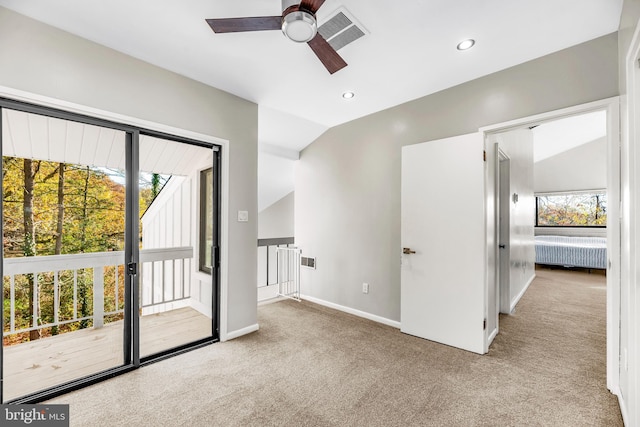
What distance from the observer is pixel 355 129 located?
12.3 feet

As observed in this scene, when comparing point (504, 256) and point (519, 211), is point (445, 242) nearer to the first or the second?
point (504, 256)

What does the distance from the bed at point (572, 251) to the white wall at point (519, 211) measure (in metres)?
1.67

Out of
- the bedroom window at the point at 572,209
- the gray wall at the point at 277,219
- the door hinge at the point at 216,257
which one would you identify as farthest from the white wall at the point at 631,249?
the bedroom window at the point at 572,209

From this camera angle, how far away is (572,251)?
6.42 meters

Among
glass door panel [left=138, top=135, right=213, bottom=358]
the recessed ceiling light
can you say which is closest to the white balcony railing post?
glass door panel [left=138, top=135, right=213, bottom=358]

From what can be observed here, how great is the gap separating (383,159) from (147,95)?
249cm

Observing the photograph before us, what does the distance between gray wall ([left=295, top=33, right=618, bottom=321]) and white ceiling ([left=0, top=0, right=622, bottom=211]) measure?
0.50 feet

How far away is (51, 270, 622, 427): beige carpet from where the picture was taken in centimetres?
180

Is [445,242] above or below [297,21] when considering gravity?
below

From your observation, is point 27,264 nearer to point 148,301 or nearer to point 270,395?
point 148,301

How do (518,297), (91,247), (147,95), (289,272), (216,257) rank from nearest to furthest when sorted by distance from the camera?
(91,247) < (147,95) < (216,257) < (518,297) < (289,272)

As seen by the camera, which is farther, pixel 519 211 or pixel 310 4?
pixel 519 211

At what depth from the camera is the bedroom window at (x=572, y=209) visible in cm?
709

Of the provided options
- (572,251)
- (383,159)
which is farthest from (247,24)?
(572,251)
